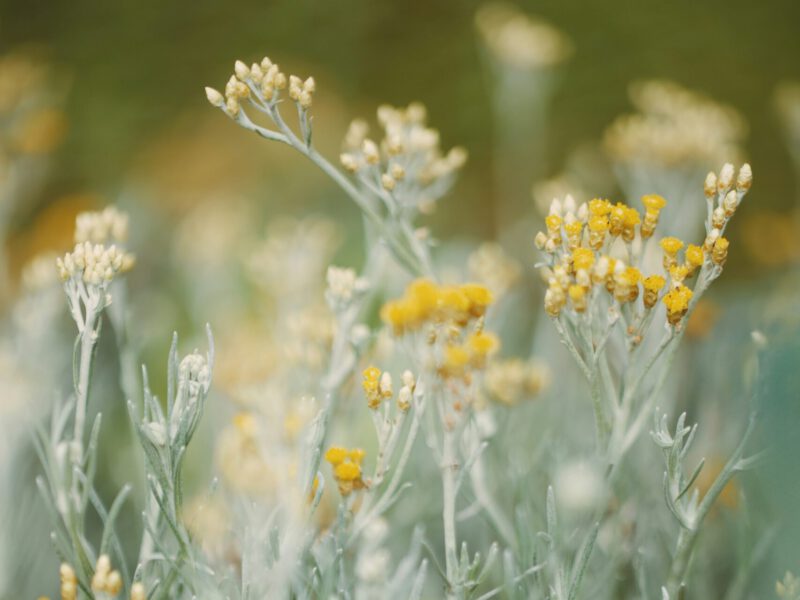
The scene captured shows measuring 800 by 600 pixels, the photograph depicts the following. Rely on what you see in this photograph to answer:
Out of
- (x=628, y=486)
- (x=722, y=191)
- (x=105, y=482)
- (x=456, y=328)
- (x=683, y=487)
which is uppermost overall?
(x=722, y=191)

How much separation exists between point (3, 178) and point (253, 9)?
1640 mm

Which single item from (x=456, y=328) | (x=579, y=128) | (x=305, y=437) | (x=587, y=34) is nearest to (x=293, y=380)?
(x=305, y=437)

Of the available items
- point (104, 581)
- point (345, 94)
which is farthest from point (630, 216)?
point (345, 94)

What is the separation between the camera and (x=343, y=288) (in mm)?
796

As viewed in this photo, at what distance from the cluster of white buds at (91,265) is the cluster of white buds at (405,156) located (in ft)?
0.75

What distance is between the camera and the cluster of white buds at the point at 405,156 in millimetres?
785

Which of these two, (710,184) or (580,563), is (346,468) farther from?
(710,184)

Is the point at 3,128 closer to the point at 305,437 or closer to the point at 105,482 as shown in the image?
the point at 105,482

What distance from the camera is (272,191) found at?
2137 millimetres

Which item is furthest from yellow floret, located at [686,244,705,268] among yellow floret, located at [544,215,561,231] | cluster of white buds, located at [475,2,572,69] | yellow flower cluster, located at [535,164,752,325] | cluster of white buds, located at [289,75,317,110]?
cluster of white buds, located at [475,2,572,69]

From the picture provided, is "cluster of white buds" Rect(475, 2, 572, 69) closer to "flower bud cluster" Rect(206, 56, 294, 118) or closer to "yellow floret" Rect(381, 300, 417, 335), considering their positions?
"flower bud cluster" Rect(206, 56, 294, 118)

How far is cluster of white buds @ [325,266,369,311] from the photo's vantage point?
0.79 metres

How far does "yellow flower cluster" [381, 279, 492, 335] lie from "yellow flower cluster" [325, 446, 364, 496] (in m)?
0.10

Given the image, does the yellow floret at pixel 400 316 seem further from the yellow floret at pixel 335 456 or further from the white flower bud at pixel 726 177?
the white flower bud at pixel 726 177
